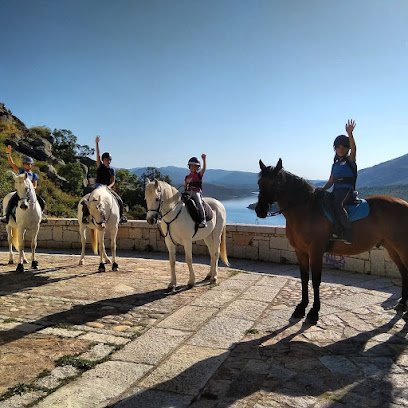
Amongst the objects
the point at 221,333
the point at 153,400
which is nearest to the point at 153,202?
the point at 221,333

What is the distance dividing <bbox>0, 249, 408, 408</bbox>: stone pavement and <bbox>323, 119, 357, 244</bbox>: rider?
1293 mm

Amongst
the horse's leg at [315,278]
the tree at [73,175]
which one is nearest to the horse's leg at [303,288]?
the horse's leg at [315,278]

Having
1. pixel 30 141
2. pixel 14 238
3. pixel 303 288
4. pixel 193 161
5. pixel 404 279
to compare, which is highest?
pixel 30 141

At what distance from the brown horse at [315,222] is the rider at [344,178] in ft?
0.60

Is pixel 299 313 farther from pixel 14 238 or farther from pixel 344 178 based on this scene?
pixel 14 238

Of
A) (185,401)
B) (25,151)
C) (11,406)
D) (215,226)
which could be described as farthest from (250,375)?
(25,151)

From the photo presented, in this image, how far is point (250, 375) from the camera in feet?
11.5

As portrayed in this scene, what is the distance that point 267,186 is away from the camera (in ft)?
15.9

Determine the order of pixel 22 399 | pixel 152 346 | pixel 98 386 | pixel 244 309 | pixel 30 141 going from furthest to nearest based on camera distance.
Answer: pixel 30 141 < pixel 244 309 < pixel 152 346 < pixel 98 386 < pixel 22 399

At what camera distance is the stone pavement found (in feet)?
10.2

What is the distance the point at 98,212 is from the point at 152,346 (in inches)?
169

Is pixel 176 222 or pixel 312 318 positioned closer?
pixel 312 318

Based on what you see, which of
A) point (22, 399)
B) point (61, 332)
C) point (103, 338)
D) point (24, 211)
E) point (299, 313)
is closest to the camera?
point (22, 399)

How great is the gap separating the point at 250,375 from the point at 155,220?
10.1 feet
